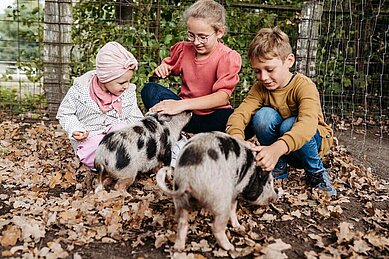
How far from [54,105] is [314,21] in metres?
4.25

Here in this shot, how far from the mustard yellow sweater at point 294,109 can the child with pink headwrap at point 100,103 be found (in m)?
1.10

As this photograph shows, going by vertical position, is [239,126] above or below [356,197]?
above

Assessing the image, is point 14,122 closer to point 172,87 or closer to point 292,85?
point 172,87

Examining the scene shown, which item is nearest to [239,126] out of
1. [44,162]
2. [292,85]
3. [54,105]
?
[292,85]

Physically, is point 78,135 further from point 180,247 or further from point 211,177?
point 211,177

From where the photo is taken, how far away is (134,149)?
405 cm

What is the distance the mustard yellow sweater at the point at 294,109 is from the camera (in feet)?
12.5

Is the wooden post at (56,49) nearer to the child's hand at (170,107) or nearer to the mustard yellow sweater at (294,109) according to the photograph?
the child's hand at (170,107)

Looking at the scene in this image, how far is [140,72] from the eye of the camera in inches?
295

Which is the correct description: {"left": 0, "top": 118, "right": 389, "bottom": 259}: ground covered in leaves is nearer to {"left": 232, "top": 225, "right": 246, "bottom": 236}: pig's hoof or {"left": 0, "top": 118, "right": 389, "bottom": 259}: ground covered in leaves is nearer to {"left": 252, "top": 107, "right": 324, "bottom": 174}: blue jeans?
{"left": 232, "top": 225, "right": 246, "bottom": 236}: pig's hoof

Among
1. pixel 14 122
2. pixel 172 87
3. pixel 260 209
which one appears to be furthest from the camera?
pixel 172 87

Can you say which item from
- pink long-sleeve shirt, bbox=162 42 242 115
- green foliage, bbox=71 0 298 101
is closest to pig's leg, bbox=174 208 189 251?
pink long-sleeve shirt, bbox=162 42 242 115

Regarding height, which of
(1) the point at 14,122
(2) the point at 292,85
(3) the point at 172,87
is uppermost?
(2) the point at 292,85

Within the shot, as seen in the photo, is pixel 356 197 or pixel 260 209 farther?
pixel 356 197
